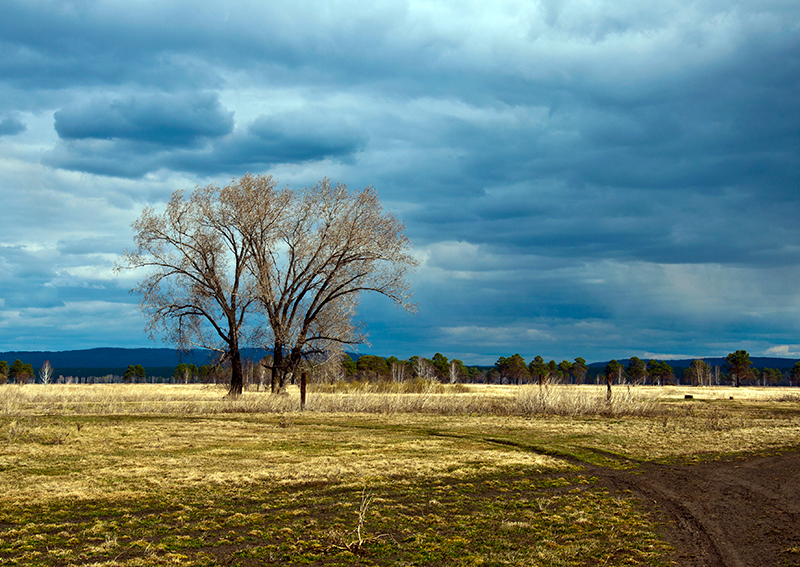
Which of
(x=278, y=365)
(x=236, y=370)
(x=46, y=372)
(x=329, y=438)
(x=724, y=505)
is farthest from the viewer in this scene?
→ (x=46, y=372)

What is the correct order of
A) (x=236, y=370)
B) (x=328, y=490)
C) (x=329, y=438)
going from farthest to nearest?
(x=236, y=370) → (x=329, y=438) → (x=328, y=490)

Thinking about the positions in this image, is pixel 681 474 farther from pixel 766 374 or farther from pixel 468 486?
pixel 766 374

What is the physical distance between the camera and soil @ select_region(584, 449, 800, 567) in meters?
6.61

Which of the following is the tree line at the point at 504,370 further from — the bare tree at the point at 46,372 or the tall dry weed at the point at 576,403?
the tall dry weed at the point at 576,403

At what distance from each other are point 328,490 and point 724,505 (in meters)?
5.96

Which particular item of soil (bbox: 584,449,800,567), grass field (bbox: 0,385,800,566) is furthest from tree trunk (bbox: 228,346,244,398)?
soil (bbox: 584,449,800,567)

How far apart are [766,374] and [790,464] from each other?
582 ft

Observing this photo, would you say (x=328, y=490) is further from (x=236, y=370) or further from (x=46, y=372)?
(x=46, y=372)

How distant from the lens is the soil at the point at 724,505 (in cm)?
661

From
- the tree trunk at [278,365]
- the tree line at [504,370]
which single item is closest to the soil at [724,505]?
the tree trunk at [278,365]

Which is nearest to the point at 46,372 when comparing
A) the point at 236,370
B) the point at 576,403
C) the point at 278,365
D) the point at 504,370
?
the point at 236,370

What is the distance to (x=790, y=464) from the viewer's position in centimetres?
1292

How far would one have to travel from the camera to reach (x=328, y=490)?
981 centimetres

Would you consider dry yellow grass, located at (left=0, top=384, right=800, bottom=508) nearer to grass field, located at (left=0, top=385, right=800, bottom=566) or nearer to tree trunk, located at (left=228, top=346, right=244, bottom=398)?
grass field, located at (left=0, top=385, right=800, bottom=566)
